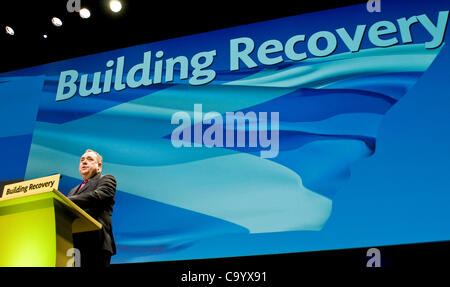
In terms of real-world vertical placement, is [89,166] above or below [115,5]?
below

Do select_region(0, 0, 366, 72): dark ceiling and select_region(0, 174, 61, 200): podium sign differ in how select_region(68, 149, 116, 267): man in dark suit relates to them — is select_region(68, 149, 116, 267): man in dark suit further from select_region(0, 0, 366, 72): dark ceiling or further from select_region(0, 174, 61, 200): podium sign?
select_region(0, 0, 366, 72): dark ceiling

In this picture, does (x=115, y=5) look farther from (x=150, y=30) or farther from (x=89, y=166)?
(x=89, y=166)

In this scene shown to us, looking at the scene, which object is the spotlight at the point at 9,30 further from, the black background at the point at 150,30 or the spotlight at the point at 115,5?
the spotlight at the point at 115,5

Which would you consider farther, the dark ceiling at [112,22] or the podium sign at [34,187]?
the dark ceiling at [112,22]

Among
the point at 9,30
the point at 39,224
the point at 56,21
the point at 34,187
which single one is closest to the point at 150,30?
the point at 56,21

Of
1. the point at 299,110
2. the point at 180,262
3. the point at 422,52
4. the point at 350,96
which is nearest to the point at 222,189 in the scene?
the point at 180,262

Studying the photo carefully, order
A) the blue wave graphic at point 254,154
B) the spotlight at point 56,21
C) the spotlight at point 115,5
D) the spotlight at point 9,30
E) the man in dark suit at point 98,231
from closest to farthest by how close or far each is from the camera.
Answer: the man in dark suit at point 98,231 → the blue wave graphic at point 254,154 → the spotlight at point 115,5 → the spotlight at point 56,21 → the spotlight at point 9,30

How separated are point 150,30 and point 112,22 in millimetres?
359

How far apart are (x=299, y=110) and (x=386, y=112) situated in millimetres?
585

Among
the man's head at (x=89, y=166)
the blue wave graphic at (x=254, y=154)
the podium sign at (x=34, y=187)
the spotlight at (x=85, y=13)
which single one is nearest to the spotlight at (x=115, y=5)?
the spotlight at (x=85, y=13)

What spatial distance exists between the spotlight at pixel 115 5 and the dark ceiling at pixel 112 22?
0.04 metres

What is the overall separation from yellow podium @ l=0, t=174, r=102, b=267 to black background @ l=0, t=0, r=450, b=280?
0.94 metres

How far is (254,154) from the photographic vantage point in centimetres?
339

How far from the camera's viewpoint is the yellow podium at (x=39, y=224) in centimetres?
221
